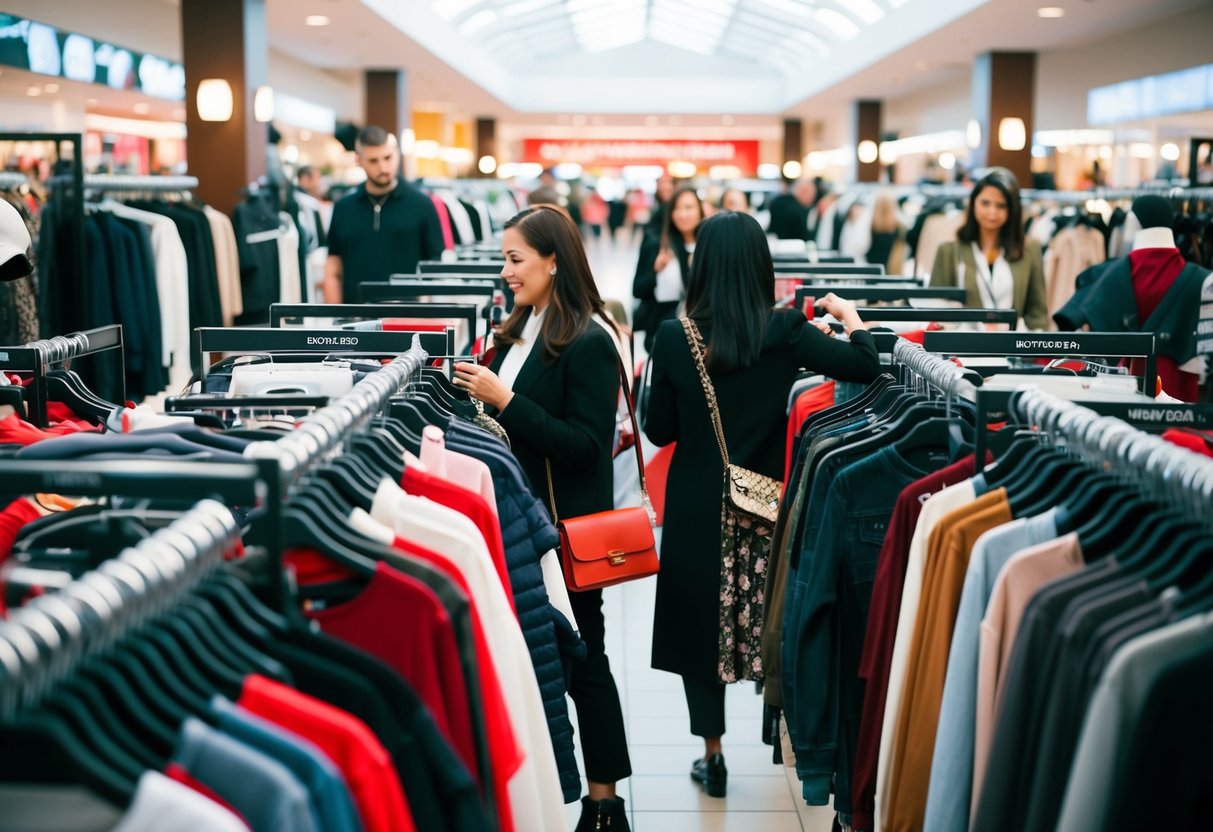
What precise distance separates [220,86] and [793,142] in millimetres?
24280

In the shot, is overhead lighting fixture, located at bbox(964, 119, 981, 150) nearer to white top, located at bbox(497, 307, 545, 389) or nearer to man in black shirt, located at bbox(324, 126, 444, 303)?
man in black shirt, located at bbox(324, 126, 444, 303)

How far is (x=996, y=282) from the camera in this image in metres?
5.42

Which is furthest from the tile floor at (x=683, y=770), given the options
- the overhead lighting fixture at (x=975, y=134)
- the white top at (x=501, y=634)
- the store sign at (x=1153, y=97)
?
the overhead lighting fixture at (x=975, y=134)

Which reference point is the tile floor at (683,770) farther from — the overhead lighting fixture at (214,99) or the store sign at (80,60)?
the store sign at (80,60)

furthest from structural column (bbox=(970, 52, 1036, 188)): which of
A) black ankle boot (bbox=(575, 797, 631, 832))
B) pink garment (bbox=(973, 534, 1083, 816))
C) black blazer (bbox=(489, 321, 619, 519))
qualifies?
pink garment (bbox=(973, 534, 1083, 816))

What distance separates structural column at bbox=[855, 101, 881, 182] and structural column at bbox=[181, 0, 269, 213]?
Result: 15146 mm

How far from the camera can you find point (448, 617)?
165cm

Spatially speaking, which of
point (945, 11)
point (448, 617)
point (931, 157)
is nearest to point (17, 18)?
point (945, 11)

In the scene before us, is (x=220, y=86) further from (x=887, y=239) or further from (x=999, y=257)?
(x=999, y=257)

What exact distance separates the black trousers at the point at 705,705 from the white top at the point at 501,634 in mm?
1621

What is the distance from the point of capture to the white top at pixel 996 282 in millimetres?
5395

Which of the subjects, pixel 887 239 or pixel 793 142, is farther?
pixel 793 142

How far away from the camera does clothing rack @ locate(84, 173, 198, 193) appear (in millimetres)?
6577

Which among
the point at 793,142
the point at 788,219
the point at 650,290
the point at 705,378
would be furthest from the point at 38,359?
the point at 793,142
